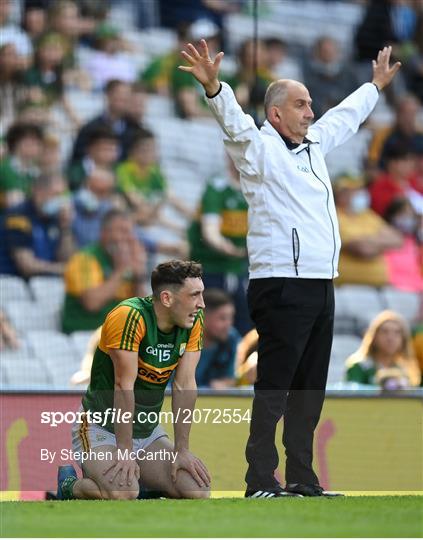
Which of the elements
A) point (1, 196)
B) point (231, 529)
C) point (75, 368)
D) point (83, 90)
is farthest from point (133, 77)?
point (231, 529)

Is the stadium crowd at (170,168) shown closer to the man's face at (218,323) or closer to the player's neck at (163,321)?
the man's face at (218,323)

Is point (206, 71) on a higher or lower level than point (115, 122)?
higher

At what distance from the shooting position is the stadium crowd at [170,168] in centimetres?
964

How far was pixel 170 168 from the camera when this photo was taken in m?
11.1

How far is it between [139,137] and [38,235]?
1352mm

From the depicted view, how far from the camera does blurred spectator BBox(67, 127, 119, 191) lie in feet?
34.0

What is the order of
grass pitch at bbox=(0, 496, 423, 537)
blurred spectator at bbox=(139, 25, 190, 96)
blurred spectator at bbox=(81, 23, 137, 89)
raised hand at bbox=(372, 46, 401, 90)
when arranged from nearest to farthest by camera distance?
1. grass pitch at bbox=(0, 496, 423, 537)
2. raised hand at bbox=(372, 46, 401, 90)
3. blurred spectator at bbox=(81, 23, 137, 89)
4. blurred spectator at bbox=(139, 25, 190, 96)

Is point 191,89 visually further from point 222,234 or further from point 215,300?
point 215,300

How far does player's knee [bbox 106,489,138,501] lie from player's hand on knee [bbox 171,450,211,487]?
7.6 inches

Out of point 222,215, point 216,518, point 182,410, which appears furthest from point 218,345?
point 216,518

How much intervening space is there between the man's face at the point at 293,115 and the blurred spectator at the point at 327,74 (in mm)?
5023

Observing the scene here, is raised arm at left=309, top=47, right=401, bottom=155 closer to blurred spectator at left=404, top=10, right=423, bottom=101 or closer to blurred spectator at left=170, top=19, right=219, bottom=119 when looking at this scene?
blurred spectator at left=170, top=19, right=219, bottom=119

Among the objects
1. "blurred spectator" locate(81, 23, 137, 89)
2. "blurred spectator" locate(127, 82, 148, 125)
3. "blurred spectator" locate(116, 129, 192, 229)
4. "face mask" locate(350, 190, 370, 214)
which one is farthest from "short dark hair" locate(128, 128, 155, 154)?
"face mask" locate(350, 190, 370, 214)

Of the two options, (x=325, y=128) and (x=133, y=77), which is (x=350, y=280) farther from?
(x=325, y=128)
